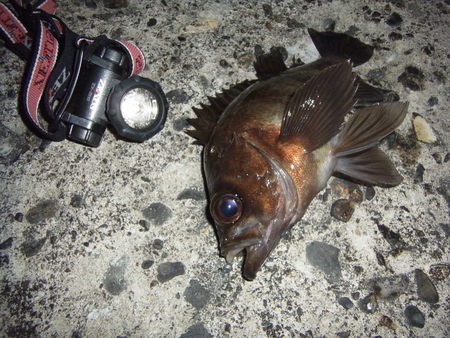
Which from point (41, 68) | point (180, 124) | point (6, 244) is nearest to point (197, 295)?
point (180, 124)

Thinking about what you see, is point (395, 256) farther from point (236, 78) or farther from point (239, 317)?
point (236, 78)

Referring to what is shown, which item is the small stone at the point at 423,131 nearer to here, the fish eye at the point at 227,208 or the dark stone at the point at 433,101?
Answer: the dark stone at the point at 433,101

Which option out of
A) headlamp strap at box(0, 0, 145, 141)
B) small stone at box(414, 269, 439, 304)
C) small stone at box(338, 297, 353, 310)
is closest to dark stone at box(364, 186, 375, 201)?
small stone at box(414, 269, 439, 304)

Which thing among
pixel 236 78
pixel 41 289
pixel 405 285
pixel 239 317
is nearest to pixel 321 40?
pixel 236 78

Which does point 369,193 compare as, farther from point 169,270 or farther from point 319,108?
point 169,270

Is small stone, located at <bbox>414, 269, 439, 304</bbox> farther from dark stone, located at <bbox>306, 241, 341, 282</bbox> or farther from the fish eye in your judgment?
the fish eye

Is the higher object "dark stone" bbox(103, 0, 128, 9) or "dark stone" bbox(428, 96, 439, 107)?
"dark stone" bbox(103, 0, 128, 9)
